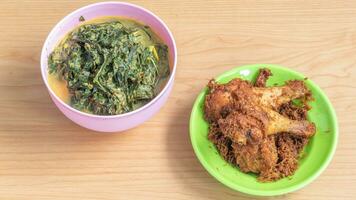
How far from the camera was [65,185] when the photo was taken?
1.13 m

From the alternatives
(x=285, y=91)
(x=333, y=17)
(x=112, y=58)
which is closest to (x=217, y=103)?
(x=285, y=91)

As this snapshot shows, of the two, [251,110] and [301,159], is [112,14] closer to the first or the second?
[251,110]

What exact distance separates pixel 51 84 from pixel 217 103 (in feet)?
1.43

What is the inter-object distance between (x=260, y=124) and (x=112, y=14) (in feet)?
1.76

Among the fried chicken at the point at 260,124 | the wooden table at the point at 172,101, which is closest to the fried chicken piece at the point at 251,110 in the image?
the fried chicken at the point at 260,124

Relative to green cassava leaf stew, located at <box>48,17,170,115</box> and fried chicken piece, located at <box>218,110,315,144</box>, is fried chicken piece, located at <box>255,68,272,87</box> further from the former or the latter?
green cassava leaf stew, located at <box>48,17,170,115</box>

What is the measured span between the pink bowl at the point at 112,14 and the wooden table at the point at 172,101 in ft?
0.38

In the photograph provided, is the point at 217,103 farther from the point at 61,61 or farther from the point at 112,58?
the point at 61,61

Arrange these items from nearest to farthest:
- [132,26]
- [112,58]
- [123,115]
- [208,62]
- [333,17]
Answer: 1. [123,115]
2. [112,58]
3. [132,26]
4. [208,62]
5. [333,17]

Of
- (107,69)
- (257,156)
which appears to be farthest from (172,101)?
(257,156)

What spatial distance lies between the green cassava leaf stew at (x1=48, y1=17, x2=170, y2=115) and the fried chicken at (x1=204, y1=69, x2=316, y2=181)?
172 millimetres

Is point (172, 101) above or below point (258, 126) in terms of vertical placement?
below

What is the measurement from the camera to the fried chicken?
1.05 metres

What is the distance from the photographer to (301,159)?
3.66ft
